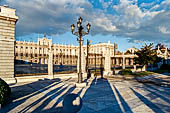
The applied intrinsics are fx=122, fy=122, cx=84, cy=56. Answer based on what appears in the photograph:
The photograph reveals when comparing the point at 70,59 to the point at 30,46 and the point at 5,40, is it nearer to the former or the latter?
the point at 5,40

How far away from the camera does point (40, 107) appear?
21.0 ft

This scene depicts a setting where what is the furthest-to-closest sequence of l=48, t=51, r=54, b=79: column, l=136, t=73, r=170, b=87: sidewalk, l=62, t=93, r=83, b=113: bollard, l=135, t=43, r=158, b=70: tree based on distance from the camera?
l=135, t=43, r=158, b=70: tree
l=48, t=51, r=54, b=79: column
l=136, t=73, r=170, b=87: sidewalk
l=62, t=93, r=83, b=113: bollard

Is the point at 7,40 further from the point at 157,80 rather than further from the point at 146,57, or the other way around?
the point at 146,57

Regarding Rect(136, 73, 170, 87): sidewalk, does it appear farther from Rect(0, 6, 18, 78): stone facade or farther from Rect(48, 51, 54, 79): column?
Rect(0, 6, 18, 78): stone facade

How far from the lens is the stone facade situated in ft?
40.2

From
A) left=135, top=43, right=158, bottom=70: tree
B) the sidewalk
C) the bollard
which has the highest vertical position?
left=135, top=43, right=158, bottom=70: tree

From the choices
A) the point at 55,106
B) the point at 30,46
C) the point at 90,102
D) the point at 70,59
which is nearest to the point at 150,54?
the point at 70,59

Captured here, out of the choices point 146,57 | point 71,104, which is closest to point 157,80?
point 146,57

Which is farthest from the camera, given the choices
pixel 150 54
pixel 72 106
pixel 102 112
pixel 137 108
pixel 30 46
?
pixel 30 46

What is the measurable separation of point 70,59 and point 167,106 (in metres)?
14.7

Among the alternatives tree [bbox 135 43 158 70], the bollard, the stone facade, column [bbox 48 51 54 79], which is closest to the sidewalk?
tree [bbox 135 43 158 70]

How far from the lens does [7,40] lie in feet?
41.2

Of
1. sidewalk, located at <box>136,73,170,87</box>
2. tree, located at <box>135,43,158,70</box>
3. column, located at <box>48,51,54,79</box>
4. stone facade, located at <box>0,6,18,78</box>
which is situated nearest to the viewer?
stone facade, located at <box>0,6,18,78</box>

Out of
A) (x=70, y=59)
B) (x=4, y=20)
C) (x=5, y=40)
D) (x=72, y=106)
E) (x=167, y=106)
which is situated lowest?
(x=167, y=106)
